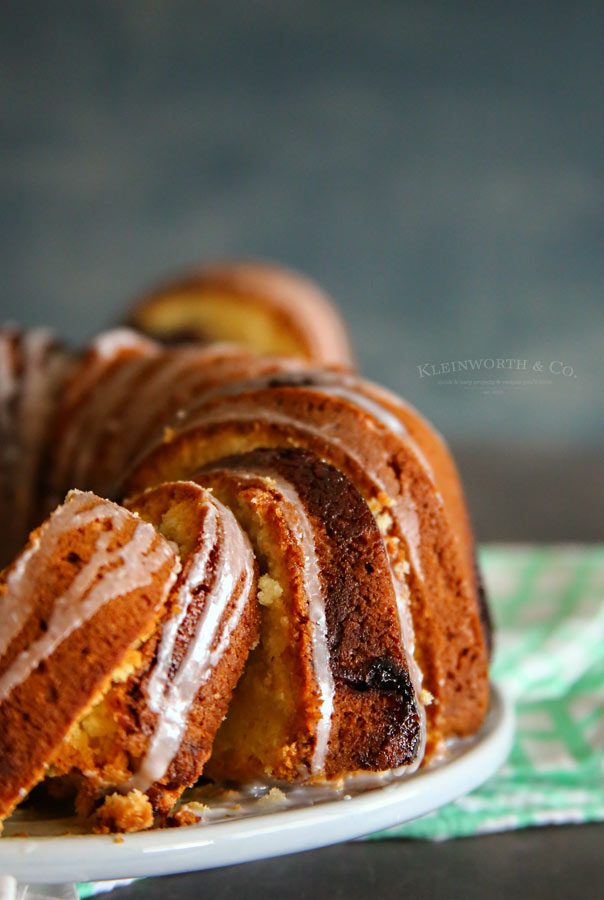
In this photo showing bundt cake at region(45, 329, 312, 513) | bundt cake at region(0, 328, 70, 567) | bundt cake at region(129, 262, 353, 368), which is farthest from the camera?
bundt cake at region(129, 262, 353, 368)

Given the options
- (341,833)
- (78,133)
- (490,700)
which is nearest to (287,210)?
(78,133)

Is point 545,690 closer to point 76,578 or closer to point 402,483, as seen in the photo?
point 402,483

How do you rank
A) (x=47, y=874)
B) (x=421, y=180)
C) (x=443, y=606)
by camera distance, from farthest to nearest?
(x=421, y=180), (x=443, y=606), (x=47, y=874)

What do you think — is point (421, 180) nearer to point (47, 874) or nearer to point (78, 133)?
point (78, 133)

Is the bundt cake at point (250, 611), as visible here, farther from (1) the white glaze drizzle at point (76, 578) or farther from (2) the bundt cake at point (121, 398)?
(2) the bundt cake at point (121, 398)

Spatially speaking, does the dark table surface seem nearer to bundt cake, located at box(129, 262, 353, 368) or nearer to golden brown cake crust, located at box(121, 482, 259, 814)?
golden brown cake crust, located at box(121, 482, 259, 814)

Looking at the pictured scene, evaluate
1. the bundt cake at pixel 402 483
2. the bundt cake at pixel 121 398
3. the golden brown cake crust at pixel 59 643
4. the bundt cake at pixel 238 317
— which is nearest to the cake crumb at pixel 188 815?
the golden brown cake crust at pixel 59 643

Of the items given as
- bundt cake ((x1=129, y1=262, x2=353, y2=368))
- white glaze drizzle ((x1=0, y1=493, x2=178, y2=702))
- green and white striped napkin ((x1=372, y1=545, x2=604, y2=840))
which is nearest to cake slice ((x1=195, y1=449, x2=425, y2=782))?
white glaze drizzle ((x1=0, y1=493, x2=178, y2=702))
